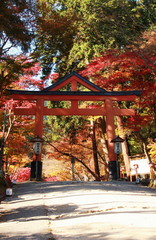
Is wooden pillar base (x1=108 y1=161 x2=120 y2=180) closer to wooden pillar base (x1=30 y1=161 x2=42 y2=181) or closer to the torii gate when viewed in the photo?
the torii gate

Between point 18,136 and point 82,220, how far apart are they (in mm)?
10737

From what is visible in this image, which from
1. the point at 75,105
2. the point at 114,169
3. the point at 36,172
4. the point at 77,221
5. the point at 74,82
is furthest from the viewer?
the point at 74,82

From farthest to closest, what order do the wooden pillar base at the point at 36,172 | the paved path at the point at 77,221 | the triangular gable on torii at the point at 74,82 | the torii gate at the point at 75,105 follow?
the triangular gable on torii at the point at 74,82
the torii gate at the point at 75,105
the wooden pillar base at the point at 36,172
the paved path at the point at 77,221

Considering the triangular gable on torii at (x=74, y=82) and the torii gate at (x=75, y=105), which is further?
the triangular gable on torii at (x=74, y=82)

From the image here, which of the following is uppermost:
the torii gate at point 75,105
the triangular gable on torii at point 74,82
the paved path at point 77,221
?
the triangular gable on torii at point 74,82

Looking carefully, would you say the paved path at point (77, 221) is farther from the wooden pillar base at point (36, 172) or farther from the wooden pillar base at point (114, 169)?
the wooden pillar base at point (114, 169)

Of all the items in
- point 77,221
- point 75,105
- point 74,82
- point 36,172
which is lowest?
point 77,221

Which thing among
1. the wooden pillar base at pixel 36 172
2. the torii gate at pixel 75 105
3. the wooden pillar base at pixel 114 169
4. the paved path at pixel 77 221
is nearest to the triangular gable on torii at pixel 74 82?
the torii gate at pixel 75 105

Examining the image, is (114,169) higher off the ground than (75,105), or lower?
lower

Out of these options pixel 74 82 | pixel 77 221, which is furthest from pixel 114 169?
pixel 77 221

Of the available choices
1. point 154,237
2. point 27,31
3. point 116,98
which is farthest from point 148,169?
point 154,237

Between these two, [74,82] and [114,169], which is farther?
[74,82]

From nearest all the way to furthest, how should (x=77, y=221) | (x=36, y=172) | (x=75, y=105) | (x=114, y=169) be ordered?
1. (x=77, y=221)
2. (x=36, y=172)
3. (x=114, y=169)
4. (x=75, y=105)

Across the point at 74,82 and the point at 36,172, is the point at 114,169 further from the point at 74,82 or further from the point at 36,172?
the point at 74,82
